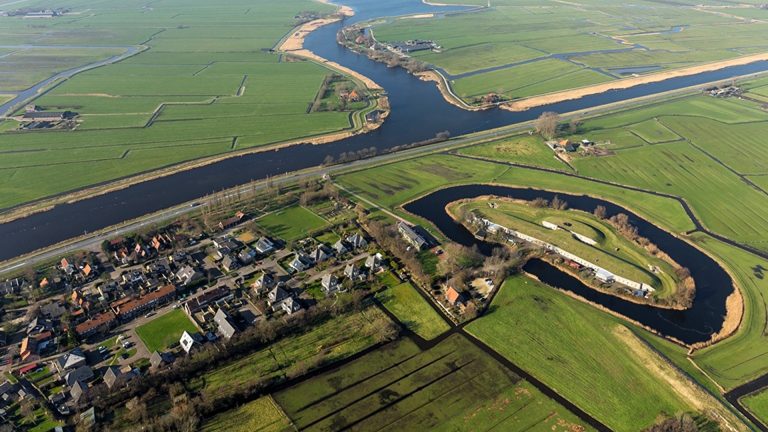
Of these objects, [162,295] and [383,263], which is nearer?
[162,295]

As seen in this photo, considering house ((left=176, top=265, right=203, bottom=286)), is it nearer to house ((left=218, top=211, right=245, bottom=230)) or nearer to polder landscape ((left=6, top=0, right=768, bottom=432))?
polder landscape ((left=6, top=0, right=768, bottom=432))

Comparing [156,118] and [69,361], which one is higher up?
[156,118]

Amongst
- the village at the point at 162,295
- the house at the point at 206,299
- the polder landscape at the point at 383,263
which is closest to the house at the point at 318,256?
the village at the point at 162,295

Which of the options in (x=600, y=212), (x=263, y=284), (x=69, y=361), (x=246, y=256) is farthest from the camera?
(x=600, y=212)

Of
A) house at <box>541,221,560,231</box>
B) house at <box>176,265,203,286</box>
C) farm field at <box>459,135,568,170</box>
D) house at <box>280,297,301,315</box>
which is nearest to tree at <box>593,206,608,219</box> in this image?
house at <box>541,221,560,231</box>

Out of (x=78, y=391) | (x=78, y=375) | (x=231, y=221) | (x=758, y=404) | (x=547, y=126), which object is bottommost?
(x=758, y=404)

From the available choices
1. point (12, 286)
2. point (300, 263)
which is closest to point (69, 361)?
point (12, 286)

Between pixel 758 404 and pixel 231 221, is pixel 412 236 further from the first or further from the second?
pixel 758 404

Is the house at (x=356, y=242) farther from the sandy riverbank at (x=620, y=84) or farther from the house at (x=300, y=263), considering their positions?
the sandy riverbank at (x=620, y=84)
